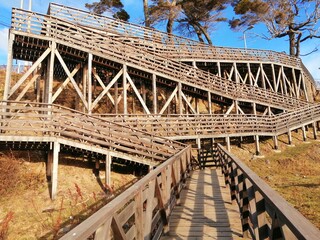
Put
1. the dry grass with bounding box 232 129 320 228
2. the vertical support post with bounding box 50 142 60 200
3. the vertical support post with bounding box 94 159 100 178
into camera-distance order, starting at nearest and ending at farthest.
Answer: the dry grass with bounding box 232 129 320 228 → the vertical support post with bounding box 50 142 60 200 → the vertical support post with bounding box 94 159 100 178

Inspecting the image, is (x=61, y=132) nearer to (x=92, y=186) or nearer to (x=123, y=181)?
(x=92, y=186)

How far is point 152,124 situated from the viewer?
15.4 meters

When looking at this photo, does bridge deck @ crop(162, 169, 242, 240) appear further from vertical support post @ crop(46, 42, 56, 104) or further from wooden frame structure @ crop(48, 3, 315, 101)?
wooden frame structure @ crop(48, 3, 315, 101)

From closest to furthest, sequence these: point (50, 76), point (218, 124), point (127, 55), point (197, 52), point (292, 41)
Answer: point (50, 76), point (127, 55), point (218, 124), point (197, 52), point (292, 41)

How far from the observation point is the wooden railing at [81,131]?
32.5 ft

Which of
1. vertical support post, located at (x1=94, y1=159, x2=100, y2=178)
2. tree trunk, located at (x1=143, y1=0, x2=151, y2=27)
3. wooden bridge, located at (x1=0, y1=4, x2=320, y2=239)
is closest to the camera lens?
wooden bridge, located at (x1=0, y1=4, x2=320, y2=239)

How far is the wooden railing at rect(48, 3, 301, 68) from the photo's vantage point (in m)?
18.5

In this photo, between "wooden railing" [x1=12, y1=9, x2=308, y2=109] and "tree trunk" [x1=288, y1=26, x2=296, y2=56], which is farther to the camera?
"tree trunk" [x1=288, y1=26, x2=296, y2=56]

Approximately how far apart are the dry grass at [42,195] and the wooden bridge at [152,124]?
0.69 meters

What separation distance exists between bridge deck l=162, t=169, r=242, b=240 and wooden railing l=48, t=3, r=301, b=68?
49.0 feet

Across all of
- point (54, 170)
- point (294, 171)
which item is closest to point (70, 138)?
point (54, 170)

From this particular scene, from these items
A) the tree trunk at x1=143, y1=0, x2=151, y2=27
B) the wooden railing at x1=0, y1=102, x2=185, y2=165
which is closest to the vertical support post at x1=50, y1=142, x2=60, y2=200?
the wooden railing at x1=0, y1=102, x2=185, y2=165

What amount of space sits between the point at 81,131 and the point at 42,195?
293 cm

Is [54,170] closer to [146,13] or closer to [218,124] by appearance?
[218,124]
